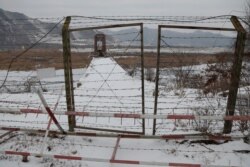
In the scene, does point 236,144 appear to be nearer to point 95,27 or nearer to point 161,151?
point 161,151

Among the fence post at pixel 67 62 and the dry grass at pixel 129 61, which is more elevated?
the fence post at pixel 67 62

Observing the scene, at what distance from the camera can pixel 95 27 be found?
689 centimetres

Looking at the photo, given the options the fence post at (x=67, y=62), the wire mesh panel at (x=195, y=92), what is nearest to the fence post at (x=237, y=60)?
the wire mesh panel at (x=195, y=92)

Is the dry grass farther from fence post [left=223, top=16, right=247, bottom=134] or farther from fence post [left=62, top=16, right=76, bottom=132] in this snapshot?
fence post [left=62, top=16, right=76, bottom=132]

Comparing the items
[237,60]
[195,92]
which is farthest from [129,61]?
[237,60]

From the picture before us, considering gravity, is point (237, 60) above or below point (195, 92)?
above

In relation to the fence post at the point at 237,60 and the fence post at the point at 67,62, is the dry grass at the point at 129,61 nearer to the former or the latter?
the fence post at the point at 237,60

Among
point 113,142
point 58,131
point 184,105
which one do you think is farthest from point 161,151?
point 184,105

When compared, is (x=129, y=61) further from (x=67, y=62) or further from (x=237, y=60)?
(x=237, y=60)

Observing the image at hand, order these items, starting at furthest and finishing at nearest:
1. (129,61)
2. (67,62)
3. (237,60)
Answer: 1. (129,61)
2. (67,62)
3. (237,60)

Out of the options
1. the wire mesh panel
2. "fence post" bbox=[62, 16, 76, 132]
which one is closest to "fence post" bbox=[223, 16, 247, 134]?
the wire mesh panel

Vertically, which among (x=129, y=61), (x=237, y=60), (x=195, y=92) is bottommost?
(x=129, y=61)

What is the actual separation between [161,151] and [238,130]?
2.05 m

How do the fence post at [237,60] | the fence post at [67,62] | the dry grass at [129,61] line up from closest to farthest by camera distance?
the fence post at [237,60], the fence post at [67,62], the dry grass at [129,61]
